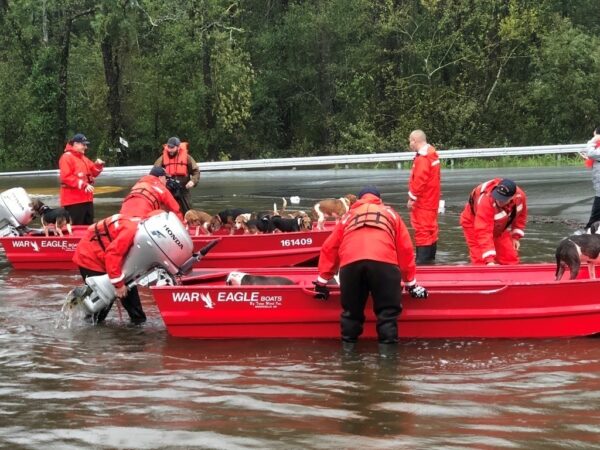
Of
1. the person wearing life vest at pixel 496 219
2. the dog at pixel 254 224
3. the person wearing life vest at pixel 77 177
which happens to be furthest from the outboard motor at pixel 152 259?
the person wearing life vest at pixel 77 177

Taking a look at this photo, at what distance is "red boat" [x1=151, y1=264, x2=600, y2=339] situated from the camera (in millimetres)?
8828

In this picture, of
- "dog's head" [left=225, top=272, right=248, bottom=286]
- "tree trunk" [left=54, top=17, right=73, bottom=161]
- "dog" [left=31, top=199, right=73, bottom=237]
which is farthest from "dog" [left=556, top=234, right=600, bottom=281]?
"tree trunk" [left=54, top=17, right=73, bottom=161]

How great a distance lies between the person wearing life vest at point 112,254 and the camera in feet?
30.3

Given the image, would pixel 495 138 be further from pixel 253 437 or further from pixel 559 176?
pixel 253 437

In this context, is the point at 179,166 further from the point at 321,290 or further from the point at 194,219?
the point at 321,290

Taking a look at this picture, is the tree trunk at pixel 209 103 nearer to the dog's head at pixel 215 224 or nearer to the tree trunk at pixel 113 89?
the tree trunk at pixel 113 89

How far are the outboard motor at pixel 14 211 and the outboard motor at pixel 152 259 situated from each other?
209 inches

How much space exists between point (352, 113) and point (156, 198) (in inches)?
1168

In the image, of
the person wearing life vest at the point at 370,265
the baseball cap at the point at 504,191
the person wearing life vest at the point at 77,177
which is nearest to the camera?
the person wearing life vest at the point at 370,265

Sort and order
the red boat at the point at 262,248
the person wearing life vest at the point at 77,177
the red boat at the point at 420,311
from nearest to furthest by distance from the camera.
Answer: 1. the red boat at the point at 420,311
2. the red boat at the point at 262,248
3. the person wearing life vest at the point at 77,177

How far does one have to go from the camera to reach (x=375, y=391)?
7543mm

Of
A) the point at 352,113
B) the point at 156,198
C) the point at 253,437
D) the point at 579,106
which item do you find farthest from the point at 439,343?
the point at 352,113

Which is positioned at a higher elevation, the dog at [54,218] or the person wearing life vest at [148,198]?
the person wearing life vest at [148,198]

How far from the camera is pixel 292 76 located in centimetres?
4072
